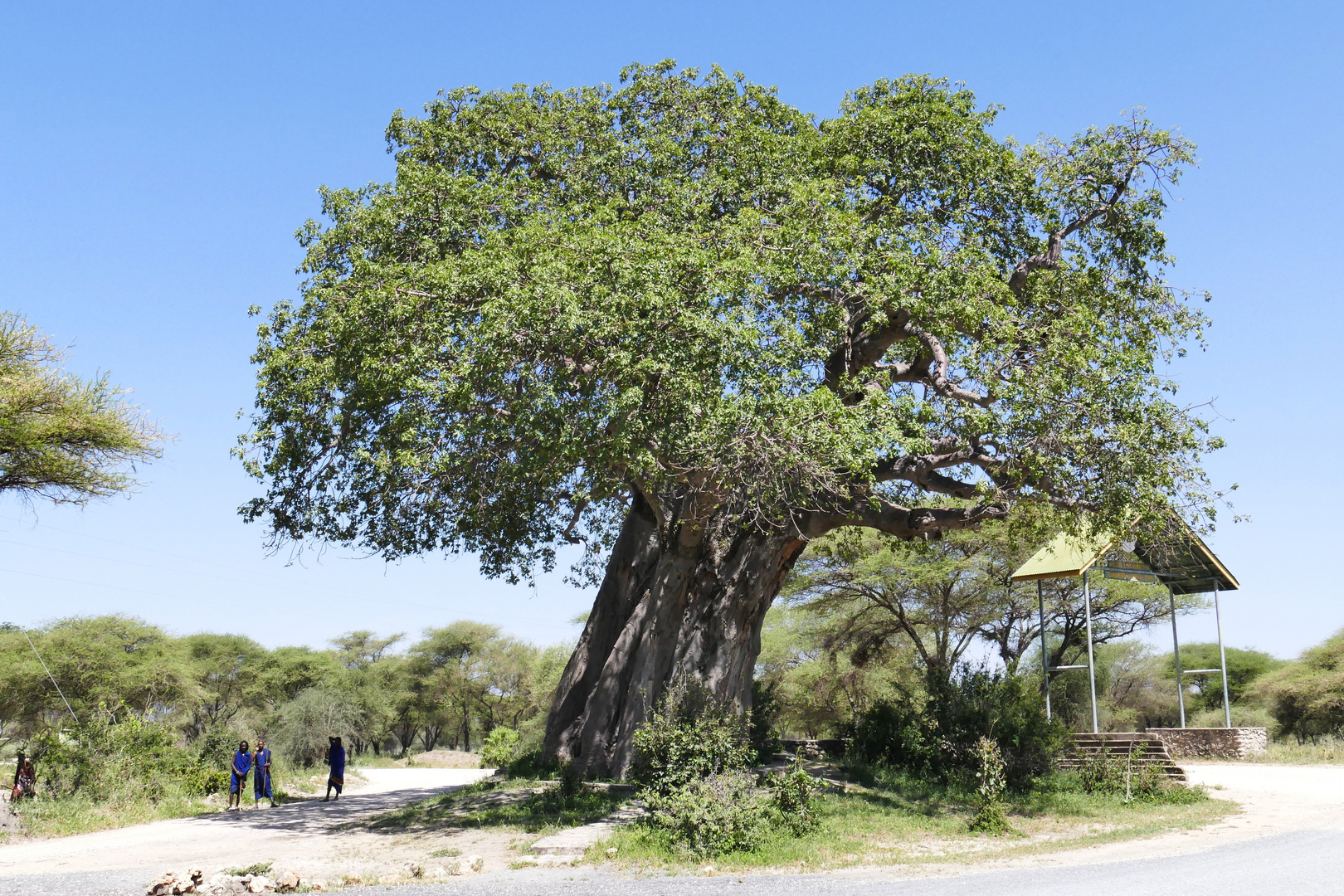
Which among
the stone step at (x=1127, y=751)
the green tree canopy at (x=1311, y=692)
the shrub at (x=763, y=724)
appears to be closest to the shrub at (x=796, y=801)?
the shrub at (x=763, y=724)

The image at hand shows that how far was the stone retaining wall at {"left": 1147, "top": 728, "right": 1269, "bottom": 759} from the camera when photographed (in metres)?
20.5

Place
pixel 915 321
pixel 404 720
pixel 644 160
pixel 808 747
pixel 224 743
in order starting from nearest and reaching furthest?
1. pixel 915 321
2. pixel 644 160
3. pixel 808 747
4. pixel 224 743
5. pixel 404 720

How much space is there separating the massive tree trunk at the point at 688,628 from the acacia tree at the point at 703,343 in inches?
1.8

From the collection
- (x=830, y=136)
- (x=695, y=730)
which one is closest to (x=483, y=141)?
(x=830, y=136)

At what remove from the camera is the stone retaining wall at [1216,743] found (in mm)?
20484

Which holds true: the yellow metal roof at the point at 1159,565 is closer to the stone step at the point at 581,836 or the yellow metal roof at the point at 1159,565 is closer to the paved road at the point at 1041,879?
the paved road at the point at 1041,879

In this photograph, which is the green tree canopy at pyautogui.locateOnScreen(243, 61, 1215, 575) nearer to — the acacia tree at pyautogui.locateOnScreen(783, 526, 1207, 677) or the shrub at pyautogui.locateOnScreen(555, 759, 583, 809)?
the shrub at pyautogui.locateOnScreen(555, 759, 583, 809)

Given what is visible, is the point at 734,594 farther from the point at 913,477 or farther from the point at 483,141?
the point at 483,141

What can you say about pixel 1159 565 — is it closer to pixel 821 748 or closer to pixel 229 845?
pixel 821 748

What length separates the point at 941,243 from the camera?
1284 centimetres

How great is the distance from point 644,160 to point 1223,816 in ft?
37.1

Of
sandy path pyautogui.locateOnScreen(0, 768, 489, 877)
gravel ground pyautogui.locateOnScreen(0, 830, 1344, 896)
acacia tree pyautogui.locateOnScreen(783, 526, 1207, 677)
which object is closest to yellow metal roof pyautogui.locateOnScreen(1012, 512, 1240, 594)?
acacia tree pyautogui.locateOnScreen(783, 526, 1207, 677)

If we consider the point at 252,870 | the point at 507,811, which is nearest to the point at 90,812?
the point at 507,811

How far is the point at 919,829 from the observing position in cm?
1097
